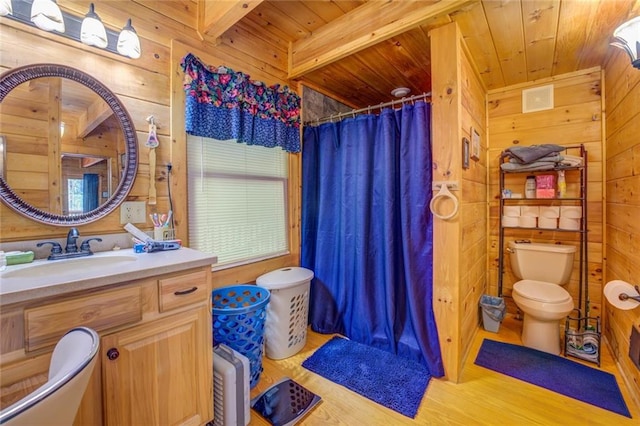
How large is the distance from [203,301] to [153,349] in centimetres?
25

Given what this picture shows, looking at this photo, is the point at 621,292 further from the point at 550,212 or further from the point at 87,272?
the point at 87,272

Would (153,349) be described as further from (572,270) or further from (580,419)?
(572,270)

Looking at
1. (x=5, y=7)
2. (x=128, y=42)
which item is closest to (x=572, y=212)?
(x=128, y=42)

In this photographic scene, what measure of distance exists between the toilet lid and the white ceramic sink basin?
2584 mm

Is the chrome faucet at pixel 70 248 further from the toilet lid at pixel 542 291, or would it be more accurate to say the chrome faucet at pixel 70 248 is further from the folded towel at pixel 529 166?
the folded towel at pixel 529 166

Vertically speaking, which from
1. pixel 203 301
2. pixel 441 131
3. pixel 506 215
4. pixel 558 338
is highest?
pixel 441 131

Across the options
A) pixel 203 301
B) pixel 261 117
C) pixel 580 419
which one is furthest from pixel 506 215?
pixel 203 301

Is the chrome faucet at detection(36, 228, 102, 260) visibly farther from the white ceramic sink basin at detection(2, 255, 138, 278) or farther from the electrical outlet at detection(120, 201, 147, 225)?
the electrical outlet at detection(120, 201, 147, 225)

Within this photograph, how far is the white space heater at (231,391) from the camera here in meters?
1.32

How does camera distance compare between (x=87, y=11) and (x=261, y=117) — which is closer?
(x=87, y=11)

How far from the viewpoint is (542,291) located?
2061 millimetres

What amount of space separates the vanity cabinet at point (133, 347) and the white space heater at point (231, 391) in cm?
6

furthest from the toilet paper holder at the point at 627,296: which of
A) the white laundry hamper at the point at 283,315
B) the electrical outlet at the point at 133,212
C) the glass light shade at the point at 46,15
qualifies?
the glass light shade at the point at 46,15

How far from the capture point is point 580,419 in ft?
4.77
